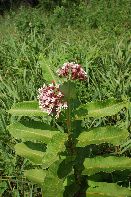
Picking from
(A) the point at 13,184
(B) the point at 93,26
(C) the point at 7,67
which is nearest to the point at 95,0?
(B) the point at 93,26

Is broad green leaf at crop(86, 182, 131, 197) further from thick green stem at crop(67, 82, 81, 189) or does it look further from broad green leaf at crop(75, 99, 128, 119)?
broad green leaf at crop(75, 99, 128, 119)

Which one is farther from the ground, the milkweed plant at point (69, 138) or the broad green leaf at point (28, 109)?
the broad green leaf at point (28, 109)

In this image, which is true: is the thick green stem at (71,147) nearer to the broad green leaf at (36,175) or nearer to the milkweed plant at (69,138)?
the milkweed plant at (69,138)


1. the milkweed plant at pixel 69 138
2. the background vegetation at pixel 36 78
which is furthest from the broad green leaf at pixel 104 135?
the background vegetation at pixel 36 78

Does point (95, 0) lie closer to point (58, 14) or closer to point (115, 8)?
point (58, 14)

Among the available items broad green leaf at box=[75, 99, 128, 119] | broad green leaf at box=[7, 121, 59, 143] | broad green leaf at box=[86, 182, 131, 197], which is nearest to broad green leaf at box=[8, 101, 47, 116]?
broad green leaf at box=[7, 121, 59, 143]

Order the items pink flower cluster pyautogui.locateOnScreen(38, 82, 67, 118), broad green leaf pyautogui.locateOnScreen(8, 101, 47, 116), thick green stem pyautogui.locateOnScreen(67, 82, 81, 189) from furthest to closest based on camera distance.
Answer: broad green leaf pyautogui.locateOnScreen(8, 101, 47, 116) → thick green stem pyautogui.locateOnScreen(67, 82, 81, 189) → pink flower cluster pyautogui.locateOnScreen(38, 82, 67, 118)

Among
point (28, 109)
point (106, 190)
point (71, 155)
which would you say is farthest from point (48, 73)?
point (106, 190)
